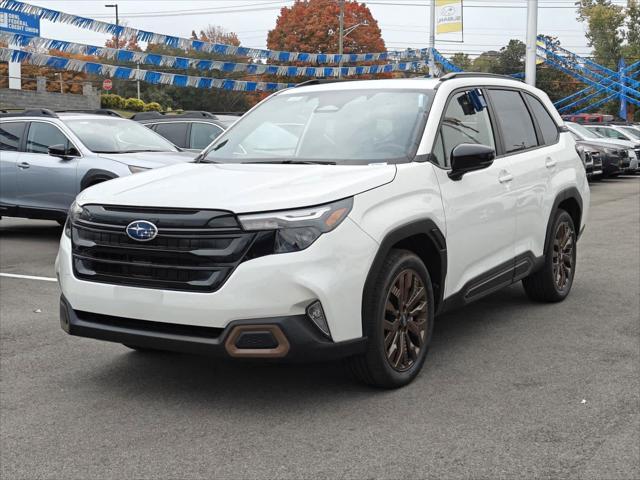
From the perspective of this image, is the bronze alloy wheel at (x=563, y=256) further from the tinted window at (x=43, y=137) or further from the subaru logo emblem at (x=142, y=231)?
the tinted window at (x=43, y=137)

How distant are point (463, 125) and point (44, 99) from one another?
3655 cm

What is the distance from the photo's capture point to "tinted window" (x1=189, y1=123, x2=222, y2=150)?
14.2 meters

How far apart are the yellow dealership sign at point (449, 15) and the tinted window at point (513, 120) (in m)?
27.6

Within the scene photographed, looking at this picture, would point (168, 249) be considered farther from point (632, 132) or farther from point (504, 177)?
point (632, 132)

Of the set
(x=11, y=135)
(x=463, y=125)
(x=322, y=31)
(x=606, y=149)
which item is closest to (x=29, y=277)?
(x=11, y=135)

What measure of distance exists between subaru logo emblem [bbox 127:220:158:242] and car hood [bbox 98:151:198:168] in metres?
6.20

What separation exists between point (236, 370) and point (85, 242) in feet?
4.14

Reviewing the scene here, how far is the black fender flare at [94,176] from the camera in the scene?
1078cm

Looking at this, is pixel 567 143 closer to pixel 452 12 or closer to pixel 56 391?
pixel 56 391

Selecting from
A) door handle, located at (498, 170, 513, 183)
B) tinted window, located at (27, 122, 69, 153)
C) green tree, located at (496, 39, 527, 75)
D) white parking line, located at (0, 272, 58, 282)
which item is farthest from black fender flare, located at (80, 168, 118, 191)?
green tree, located at (496, 39, 527, 75)

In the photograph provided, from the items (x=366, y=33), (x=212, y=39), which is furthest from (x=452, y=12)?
(x=212, y=39)

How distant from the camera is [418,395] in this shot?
479 centimetres

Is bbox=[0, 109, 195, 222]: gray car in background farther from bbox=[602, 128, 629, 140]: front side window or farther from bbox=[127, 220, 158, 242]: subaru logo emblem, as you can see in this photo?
bbox=[602, 128, 629, 140]: front side window

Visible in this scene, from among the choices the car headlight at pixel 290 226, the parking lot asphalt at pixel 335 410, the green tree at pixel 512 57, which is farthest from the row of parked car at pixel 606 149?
the green tree at pixel 512 57
